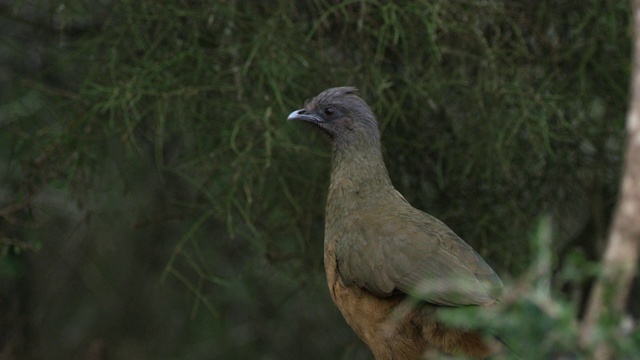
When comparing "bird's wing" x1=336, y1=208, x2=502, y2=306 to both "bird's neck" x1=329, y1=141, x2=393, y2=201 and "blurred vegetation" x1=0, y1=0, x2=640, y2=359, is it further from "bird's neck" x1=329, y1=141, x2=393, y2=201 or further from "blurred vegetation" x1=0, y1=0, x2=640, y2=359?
"blurred vegetation" x1=0, y1=0, x2=640, y2=359

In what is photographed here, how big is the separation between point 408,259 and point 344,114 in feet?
2.35

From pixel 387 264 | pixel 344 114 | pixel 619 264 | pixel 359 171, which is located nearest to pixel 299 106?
pixel 344 114

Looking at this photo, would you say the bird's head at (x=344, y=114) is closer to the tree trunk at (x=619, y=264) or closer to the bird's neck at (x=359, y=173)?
the bird's neck at (x=359, y=173)

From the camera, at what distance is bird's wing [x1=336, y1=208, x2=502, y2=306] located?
293 cm

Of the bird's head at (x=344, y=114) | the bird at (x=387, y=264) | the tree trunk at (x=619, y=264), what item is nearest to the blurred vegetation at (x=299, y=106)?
the bird's head at (x=344, y=114)

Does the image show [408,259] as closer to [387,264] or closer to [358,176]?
[387,264]

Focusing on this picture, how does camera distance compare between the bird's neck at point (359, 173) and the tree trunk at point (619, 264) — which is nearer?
the tree trunk at point (619, 264)

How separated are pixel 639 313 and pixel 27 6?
3136 mm

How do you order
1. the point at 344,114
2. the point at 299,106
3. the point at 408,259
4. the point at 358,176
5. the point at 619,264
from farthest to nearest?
the point at 299,106 → the point at 344,114 → the point at 358,176 → the point at 408,259 → the point at 619,264

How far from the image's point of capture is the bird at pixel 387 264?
2.92m

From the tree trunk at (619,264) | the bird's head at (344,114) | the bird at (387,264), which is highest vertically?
the tree trunk at (619,264)

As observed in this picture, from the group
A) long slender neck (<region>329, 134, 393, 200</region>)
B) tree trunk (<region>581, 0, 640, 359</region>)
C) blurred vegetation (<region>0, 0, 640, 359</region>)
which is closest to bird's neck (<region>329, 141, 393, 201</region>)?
long slender neck (<region>329, 134, 393, 200</region>)

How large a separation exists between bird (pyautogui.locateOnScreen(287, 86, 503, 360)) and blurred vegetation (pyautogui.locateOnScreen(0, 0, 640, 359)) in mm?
203

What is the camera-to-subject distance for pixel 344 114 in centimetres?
354
